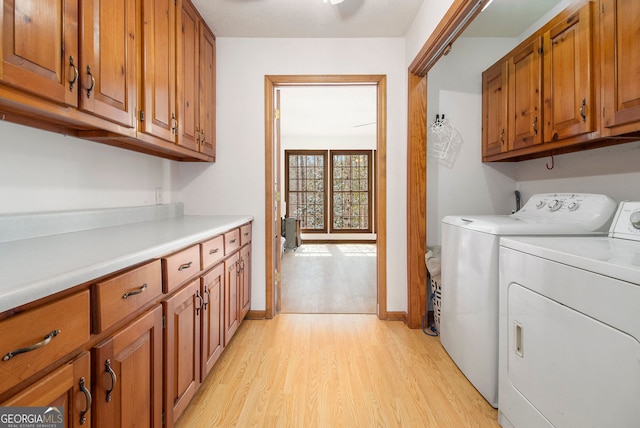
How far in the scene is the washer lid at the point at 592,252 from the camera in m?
0.92

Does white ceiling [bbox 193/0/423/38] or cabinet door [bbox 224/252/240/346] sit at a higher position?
white ceiling [bbox 193/0/423/38]

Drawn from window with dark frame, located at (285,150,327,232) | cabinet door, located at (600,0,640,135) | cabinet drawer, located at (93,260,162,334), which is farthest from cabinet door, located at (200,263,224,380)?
window with dark frame, located at (285,150,327,232)

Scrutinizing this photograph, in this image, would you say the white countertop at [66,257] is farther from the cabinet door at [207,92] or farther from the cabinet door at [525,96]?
the cabinet door at [525,96]

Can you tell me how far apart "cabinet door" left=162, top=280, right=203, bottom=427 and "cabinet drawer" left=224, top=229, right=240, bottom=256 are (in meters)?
0.46

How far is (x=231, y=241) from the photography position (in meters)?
2.08

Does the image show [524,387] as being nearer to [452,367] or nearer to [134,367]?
[452,367]

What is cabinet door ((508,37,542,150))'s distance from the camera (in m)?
2.01

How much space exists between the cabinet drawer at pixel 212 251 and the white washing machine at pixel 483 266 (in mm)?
1442

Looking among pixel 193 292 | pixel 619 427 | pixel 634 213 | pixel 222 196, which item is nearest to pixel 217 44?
pixel 222 196

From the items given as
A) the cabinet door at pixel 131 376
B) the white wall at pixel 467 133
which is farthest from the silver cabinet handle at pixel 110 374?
the white wall at pixel 467 133

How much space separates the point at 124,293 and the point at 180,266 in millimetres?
371

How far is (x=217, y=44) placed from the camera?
8.68 ft

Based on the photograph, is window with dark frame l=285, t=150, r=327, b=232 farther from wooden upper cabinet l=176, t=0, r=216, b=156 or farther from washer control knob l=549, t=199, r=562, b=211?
washer control knob l=549, t=199, r=562, b=211

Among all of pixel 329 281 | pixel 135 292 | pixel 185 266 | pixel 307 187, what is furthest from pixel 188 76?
pixel 307 187
